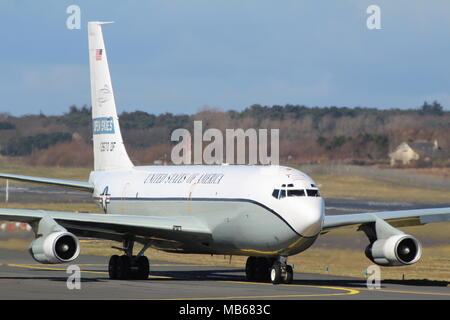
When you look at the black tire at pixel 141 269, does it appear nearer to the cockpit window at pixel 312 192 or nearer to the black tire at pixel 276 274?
the black tire at pixel 276 274

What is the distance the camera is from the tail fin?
4728cm

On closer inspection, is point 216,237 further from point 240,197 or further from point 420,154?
point 420,154

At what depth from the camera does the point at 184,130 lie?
83.0 m

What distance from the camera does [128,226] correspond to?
124ft

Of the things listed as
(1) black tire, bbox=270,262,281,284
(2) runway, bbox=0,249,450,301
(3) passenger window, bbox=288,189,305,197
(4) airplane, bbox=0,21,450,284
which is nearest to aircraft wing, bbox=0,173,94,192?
(4) airplane, bbox=0,21,450,284

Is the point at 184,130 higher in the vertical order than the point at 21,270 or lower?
higher

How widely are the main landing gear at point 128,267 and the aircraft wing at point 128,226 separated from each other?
0.81 meters

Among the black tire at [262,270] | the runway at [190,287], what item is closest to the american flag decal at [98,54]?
the runway at [190,287]

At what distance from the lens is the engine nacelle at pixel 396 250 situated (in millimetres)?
37406
